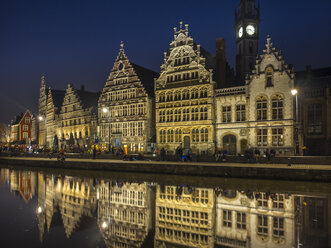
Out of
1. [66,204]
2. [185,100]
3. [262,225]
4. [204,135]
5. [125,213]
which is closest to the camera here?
[262,225]

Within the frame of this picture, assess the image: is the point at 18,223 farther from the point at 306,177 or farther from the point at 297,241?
the point at 306,177

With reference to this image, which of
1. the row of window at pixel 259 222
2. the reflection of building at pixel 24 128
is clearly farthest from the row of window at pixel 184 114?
the reflection of building at pixel 24 128

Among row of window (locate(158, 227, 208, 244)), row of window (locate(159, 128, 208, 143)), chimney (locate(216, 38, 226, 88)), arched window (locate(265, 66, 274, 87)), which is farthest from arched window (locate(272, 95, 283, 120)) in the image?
row of window (locate(158, 227, 208, 244))

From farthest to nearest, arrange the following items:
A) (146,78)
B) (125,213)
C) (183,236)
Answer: (146,78) < (125,213) < (183,236)

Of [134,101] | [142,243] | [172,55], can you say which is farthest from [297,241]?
[134,101]

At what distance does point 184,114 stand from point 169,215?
31429 mm

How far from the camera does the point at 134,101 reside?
162ft

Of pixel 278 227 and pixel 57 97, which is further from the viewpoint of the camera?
pixel 57 97

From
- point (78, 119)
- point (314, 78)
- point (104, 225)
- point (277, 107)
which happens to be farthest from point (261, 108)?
point (78, 119)

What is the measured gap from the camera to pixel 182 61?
43.9m

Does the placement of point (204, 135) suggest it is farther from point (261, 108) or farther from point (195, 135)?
point (261, 108)

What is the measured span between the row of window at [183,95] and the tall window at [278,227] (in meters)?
31.2

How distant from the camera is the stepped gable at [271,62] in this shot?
122ft

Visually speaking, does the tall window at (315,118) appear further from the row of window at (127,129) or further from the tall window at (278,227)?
the tall window at (278,227)
